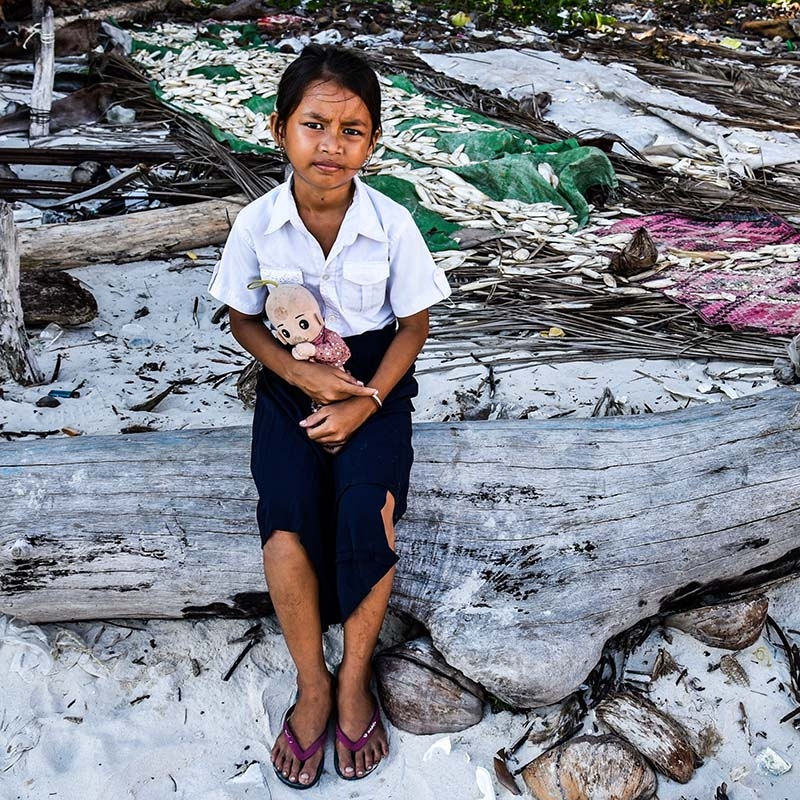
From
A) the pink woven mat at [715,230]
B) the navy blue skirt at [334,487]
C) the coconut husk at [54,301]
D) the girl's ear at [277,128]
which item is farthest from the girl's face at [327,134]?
the pink woven mat at [715,230]

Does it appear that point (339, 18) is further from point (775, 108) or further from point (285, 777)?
point (285, 777)

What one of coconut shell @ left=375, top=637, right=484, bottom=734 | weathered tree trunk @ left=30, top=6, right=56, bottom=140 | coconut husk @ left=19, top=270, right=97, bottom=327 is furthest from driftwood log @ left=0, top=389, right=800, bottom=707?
weathered tree trunk @ left=30, top=6, right=56, bottom=140

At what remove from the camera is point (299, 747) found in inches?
84.0

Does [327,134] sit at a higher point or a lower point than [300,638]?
higher

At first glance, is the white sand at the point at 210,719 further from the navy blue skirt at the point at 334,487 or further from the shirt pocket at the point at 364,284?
the shirt pocket at the point at 364,284

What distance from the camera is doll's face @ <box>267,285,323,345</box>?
2.13 m

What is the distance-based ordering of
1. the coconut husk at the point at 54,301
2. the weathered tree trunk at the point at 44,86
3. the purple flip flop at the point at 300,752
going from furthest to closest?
the weathered tree trunk at the point at 44,86 → the coconut husk at the point at 54,301 → the purple flip flop at the point at 300,752

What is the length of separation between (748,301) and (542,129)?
2.94 m

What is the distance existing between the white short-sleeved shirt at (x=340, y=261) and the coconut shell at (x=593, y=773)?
1.14 meters

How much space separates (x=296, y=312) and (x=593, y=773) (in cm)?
129

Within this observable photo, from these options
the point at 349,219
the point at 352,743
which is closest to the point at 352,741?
the point at 352,743

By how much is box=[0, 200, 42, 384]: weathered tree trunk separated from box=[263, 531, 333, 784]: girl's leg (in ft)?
5.65

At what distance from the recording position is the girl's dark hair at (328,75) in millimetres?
2027

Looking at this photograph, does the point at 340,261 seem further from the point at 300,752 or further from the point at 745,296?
the point at 745,296
